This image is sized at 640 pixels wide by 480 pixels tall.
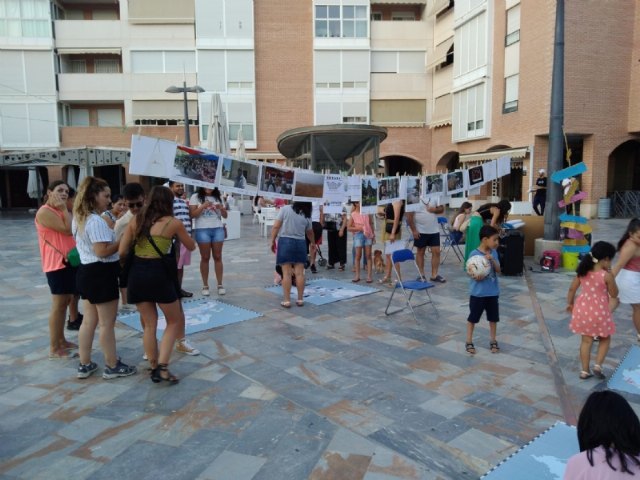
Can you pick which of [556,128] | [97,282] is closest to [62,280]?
[97,282]

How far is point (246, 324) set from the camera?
245 inches

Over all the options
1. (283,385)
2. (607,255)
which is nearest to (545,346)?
(607,255)

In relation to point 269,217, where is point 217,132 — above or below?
above

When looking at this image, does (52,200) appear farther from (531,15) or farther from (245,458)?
(531,15)

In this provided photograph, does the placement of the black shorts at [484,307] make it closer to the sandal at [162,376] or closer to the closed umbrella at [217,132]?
the sandal at [162,376]

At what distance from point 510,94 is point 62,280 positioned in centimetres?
2117

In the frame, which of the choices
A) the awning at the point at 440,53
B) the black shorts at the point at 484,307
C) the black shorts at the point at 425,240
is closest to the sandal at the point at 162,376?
the black shorts at the point at 484,307

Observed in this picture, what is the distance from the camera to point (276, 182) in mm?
6219

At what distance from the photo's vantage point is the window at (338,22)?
28.9m

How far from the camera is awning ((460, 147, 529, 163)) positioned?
812 inches

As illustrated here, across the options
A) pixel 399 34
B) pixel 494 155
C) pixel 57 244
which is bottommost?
pixel 57 244

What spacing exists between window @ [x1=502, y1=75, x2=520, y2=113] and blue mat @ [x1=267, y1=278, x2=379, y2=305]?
16492 mm

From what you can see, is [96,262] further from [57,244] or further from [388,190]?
[388,190]

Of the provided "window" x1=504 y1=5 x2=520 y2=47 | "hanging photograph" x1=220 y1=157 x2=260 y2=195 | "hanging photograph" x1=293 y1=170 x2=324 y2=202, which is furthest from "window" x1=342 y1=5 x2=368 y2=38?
"hanging photograph" x1=220 y1=157 x2=260 y2=195
